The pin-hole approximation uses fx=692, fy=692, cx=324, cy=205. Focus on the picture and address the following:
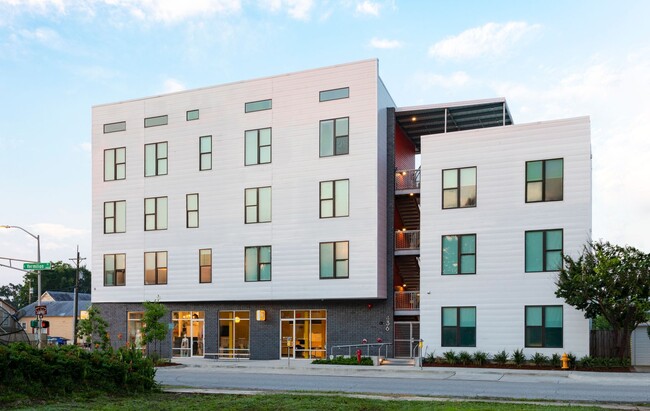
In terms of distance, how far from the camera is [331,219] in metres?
35.9

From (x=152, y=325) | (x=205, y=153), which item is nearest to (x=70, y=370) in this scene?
(x=152, y=325)

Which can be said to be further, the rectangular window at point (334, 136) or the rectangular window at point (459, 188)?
the rectangular window at point (334, 136)

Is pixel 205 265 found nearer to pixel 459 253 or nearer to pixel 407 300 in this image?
pixel 407 300

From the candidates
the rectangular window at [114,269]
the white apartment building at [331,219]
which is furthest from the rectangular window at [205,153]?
the rectangular window at [114,269]

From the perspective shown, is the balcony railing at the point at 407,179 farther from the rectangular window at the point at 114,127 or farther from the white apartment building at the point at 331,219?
the rectangular window at the point at 114,127

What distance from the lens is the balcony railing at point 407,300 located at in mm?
35719

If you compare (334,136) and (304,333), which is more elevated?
(334,136)

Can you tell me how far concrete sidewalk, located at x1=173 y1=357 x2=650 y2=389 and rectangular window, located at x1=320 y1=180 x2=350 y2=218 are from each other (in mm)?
8365

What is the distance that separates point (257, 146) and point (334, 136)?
465 centimetres

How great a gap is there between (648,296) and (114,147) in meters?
30.6

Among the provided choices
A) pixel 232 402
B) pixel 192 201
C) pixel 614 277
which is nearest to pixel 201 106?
pixel 192 201

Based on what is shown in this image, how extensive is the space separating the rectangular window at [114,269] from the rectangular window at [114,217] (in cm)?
157

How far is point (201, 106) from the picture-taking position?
39.8 metres

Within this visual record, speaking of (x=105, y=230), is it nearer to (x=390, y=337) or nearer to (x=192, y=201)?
(x=192, y=201)
